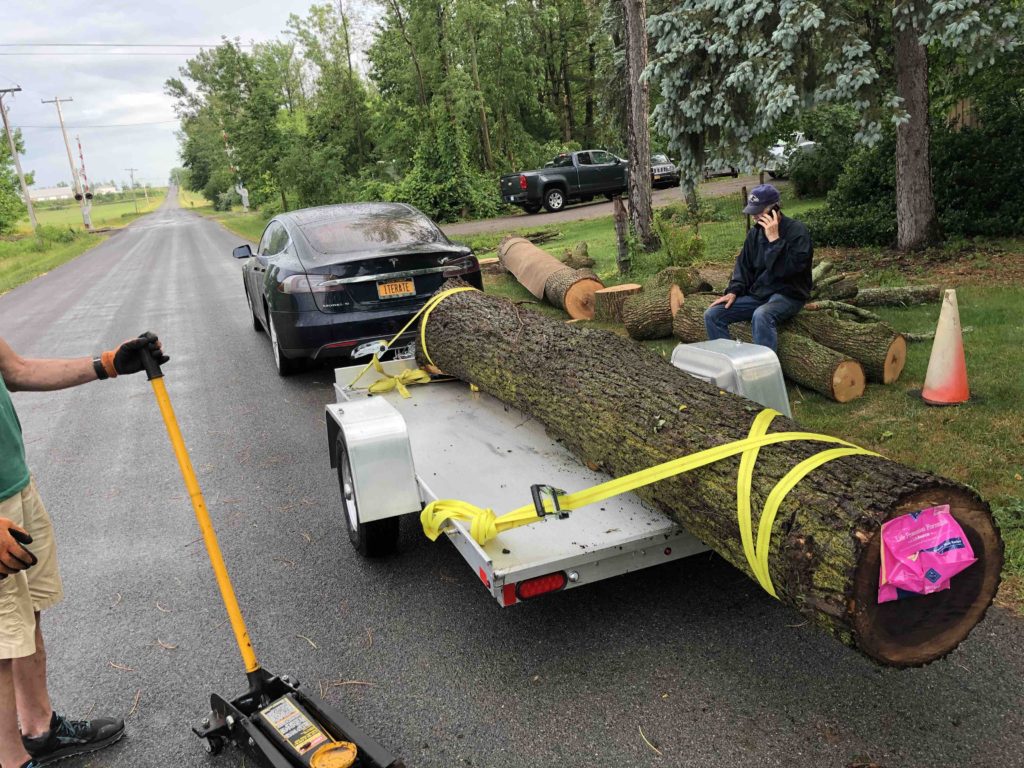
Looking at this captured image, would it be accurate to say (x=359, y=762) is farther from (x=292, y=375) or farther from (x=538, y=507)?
(x=292, y=375)

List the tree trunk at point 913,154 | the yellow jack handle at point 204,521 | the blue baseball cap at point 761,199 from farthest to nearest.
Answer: the tree trunk at point 913,154, the blue baseball cap at point 761,199, the yellow jack handle at point 204,521

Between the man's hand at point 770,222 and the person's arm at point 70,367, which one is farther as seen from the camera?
the man's hand at point 770,222

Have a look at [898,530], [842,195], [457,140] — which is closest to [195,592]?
[898,530]

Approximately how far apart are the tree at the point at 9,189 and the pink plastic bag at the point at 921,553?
50033 mm

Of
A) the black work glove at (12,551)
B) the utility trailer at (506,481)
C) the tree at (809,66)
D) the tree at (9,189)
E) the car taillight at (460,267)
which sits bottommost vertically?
the utility trailer at (506,481)

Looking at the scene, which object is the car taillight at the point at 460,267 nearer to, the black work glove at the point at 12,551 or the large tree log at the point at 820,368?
the large tree log at the point at 820,368

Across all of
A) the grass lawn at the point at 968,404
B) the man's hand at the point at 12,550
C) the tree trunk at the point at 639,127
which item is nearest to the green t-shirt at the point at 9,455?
the man's hand at the point at 12,550

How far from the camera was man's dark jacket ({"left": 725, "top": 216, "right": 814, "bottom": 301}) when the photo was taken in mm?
5559

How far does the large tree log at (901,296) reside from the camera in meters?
7.92

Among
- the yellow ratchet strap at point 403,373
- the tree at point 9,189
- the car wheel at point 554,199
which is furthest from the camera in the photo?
the tree at point 9,189

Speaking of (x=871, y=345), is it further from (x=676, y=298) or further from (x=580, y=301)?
(x=580, y=301)

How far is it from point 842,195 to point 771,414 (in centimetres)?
1069

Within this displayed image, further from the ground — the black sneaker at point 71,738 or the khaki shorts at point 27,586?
the khaki shorts at point 27,586

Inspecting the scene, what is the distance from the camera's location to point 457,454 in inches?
159
